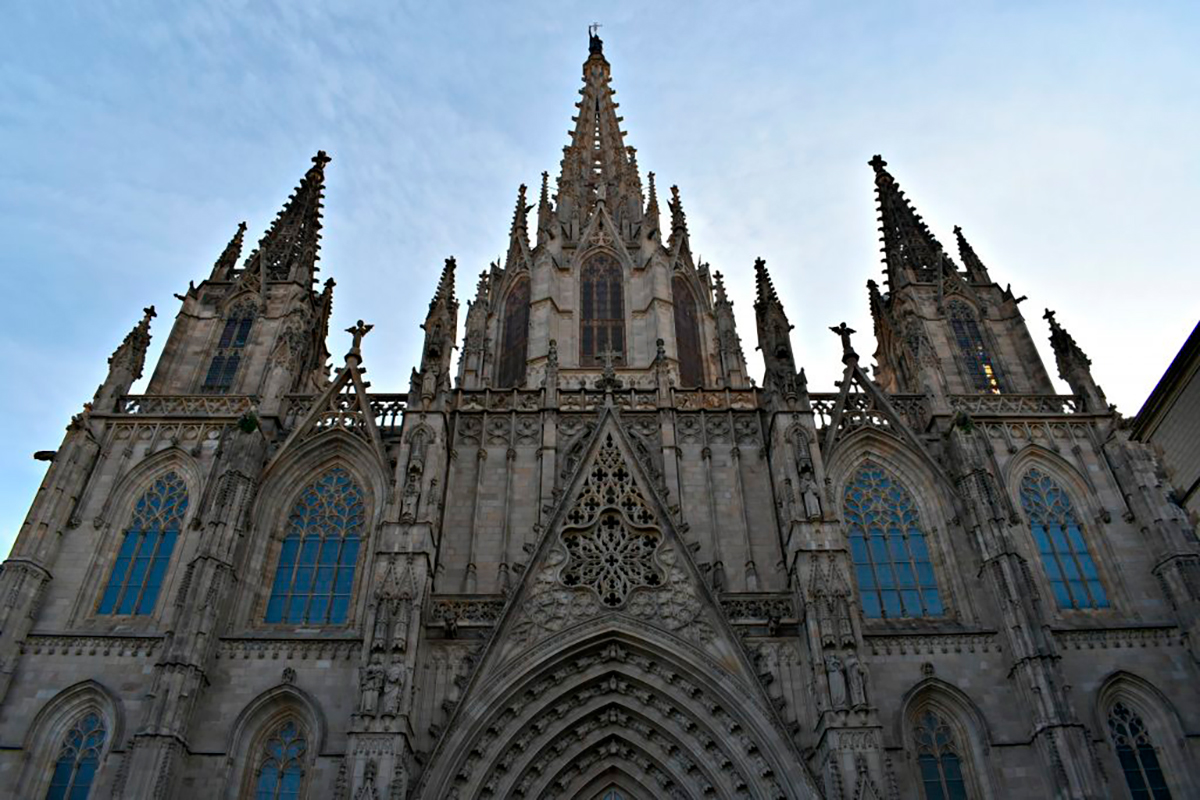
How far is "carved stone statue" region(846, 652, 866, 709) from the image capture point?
16.6 metres

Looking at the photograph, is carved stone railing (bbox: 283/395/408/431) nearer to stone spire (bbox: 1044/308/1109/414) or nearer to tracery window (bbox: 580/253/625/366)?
tracery window (bbox: 580/253/625/366)

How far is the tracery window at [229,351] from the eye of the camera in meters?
25.9

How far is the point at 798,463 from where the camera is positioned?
20.7 meters

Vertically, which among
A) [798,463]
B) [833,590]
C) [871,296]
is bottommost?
[833,590]

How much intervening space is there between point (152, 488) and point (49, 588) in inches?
131

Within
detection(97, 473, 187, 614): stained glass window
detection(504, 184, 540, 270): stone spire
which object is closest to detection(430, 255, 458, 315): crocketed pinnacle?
detection(504, 184, 540, 270): stone spire

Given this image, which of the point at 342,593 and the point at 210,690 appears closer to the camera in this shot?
the point at 210,690

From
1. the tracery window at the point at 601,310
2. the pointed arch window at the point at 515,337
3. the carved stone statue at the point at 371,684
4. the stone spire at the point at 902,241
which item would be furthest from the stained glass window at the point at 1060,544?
the carved stone statue at the point at 371,684

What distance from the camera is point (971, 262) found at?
31016 mm

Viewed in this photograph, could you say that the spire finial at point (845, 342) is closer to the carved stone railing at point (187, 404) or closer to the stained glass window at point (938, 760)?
the stained glass window at point (938, 760)

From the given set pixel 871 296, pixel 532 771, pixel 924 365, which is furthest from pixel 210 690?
pixel 871 296

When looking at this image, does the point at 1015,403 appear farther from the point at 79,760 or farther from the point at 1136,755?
the point at 79,760

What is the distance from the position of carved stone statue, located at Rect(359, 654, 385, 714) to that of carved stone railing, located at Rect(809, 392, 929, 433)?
42.1 ft

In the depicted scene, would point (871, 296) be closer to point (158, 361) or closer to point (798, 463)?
point (798, 463)
